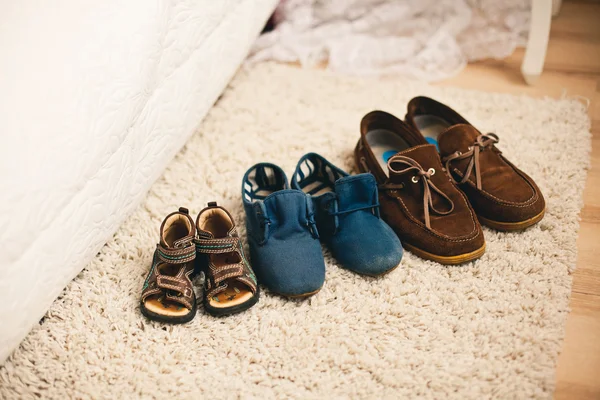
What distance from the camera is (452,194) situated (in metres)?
1.14

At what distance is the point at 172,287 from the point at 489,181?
0.70m

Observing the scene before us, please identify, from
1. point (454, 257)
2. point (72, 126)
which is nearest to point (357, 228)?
point (454, 257)

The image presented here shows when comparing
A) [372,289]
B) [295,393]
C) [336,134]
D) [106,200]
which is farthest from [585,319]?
[106,200]

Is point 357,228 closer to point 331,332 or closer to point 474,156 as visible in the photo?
point 331,332

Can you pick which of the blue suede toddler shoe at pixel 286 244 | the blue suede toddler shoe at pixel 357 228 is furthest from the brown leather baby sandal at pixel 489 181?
the blue suede toddler shoe at pixel 286 244

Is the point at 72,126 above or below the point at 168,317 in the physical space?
above

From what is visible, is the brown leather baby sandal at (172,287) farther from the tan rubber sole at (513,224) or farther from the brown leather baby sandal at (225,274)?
the tan rubber sole at (513,224)

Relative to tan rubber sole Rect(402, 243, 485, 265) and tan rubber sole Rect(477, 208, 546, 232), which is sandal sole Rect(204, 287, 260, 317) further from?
tan rubber sole Rect(477, 208, 546, 232)

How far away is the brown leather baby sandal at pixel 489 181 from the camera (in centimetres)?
114

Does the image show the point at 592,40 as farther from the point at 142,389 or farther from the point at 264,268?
the point at 142,389

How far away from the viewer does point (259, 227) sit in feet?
3.52

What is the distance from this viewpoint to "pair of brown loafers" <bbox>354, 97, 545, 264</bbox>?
1092 mm

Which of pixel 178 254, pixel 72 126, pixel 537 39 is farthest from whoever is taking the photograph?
pixel 537 39

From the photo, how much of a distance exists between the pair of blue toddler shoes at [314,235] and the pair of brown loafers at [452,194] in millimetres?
64
